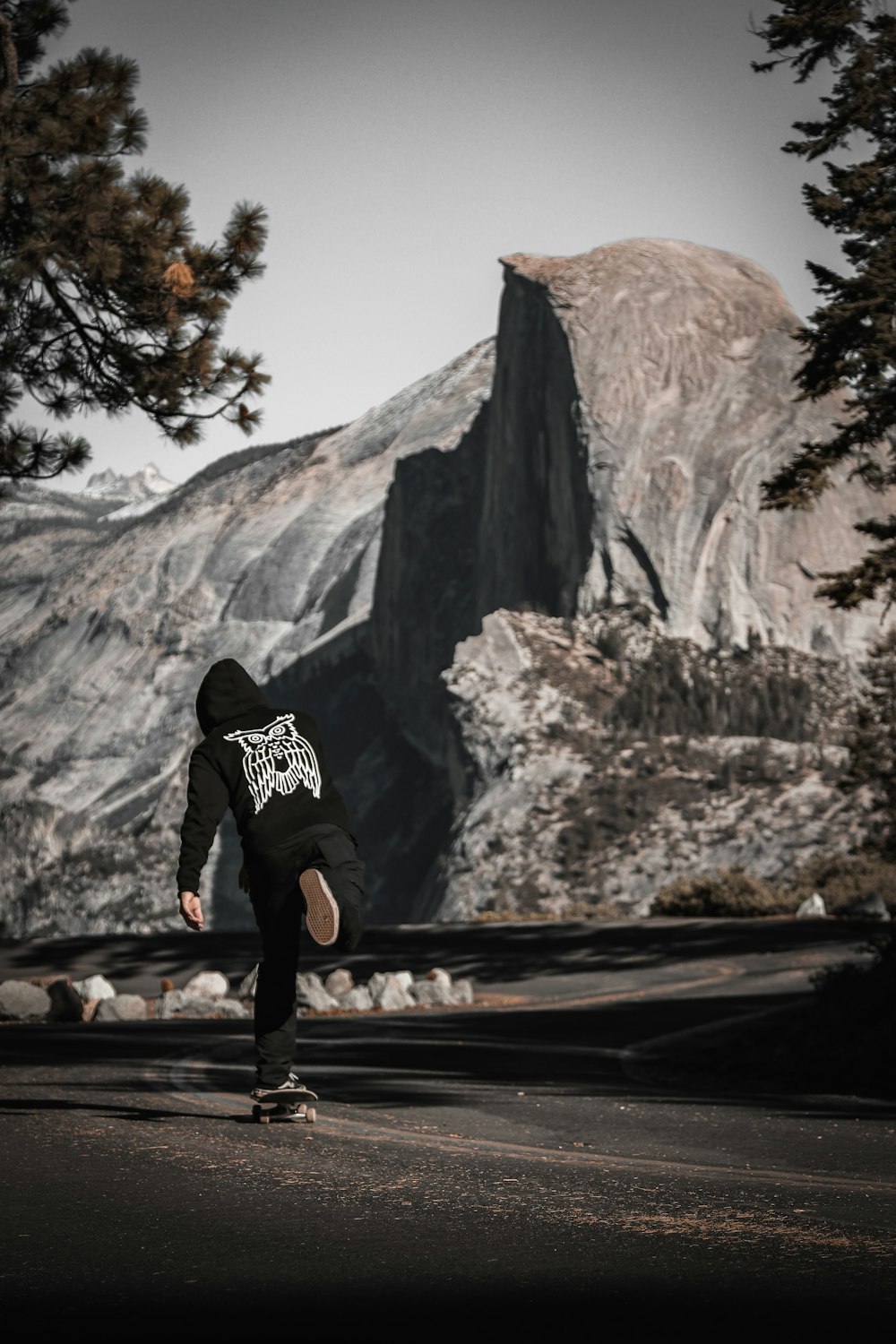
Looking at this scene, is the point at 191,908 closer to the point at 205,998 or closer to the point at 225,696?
the point at 225,696

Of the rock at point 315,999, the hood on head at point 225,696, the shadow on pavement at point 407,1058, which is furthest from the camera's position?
the rock at point 315,999

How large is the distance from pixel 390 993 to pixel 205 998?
2607mm

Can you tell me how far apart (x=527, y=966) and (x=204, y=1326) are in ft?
82.9

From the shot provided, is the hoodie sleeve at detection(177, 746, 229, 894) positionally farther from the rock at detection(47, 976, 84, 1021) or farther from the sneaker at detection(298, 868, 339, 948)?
the rock at detection(47, 976, 84, 1021)

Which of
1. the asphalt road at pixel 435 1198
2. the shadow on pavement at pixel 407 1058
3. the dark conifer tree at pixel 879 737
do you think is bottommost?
the asphalt road at pixel 435 1198

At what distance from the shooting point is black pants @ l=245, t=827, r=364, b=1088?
6051 millimetres

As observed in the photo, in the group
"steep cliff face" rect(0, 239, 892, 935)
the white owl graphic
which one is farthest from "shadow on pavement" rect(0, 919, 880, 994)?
"steep cliff face" rect(0, 239, 892, 935)

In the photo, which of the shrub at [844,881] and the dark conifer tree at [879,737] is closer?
the dark conifer tree at [879,737]

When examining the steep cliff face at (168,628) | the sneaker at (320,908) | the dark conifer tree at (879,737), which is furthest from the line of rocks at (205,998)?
the steep cliff face at (168,628)

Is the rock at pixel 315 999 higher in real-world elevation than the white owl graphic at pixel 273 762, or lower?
lower

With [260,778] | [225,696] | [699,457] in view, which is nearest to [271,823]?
[260,778]

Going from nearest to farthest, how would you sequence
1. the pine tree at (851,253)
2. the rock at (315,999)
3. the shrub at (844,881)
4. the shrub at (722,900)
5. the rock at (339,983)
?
the pine tree at (851,253), the rock at (315,999), the rock at (339,983), the shrub at (722,900), the shrub at (844,881)

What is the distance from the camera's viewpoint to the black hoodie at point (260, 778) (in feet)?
20.4

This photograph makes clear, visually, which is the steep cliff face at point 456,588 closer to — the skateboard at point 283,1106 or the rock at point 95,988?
the rock at point 95,988
